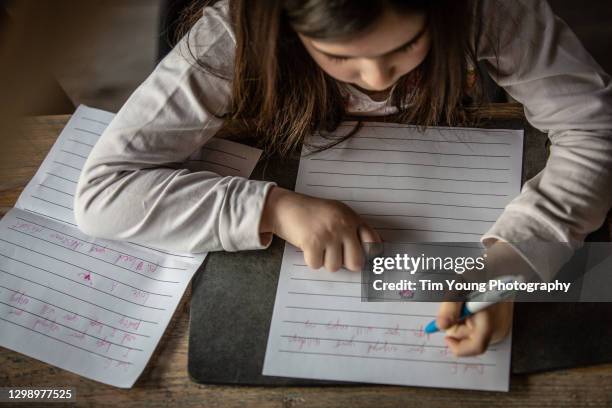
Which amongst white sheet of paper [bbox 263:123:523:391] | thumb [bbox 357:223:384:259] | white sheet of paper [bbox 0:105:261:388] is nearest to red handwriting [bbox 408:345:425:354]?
white sheet of paper [bbox 263:123:523:391]

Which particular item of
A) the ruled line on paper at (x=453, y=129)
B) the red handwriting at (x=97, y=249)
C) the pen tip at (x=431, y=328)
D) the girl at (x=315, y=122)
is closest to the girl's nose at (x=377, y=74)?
the girl at (x=315, y=122)

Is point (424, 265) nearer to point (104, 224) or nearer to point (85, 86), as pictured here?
point (104, 224)

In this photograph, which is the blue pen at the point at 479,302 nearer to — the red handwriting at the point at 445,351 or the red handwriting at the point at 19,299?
the red handwriting at the point at 445,351

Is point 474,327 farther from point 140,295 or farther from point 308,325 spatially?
point 140,295

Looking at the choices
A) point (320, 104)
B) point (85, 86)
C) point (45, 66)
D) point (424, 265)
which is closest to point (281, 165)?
point (320, 104)

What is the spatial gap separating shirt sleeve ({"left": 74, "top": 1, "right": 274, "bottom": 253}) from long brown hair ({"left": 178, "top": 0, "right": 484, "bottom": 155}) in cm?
3

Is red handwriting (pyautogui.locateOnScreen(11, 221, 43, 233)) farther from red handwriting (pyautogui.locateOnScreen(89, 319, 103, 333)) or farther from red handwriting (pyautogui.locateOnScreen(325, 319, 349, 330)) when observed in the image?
red handwriting (pyautogui.locateOnScreen(325, 319, 349, 330))

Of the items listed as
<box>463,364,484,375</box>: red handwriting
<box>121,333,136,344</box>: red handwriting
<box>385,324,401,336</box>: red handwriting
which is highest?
<box>121,333,136,344</box>: red handwriting

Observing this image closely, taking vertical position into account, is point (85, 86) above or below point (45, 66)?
below

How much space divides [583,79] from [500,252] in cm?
21

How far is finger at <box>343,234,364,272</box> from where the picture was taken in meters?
0.55

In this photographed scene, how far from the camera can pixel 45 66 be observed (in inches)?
5.8

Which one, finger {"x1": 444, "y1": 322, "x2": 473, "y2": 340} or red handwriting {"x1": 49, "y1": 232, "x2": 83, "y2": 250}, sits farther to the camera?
red handwriting {"x1": 49, "y1": 232, "x2": 83, "y2": 250}

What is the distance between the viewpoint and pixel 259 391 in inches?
19.9
